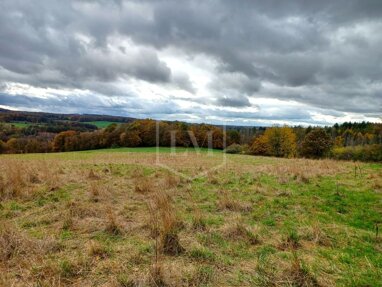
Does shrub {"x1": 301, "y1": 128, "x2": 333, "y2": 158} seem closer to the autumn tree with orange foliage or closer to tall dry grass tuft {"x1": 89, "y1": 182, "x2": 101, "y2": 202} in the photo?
the autumn tree with orange foliage

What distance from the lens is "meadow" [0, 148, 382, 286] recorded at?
10.6 ft

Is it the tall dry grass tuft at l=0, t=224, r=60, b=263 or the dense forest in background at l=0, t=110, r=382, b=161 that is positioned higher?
the tall dry grass tuft at l=0, t=224, r=60, b=263

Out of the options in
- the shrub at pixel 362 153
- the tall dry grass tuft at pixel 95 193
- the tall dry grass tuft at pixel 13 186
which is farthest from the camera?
the shrub at pixel 362 153

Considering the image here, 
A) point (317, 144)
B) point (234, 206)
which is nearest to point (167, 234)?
point (234, 206)

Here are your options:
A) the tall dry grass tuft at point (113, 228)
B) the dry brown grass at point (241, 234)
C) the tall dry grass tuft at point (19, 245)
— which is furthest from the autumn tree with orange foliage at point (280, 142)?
the tall dry grass tuft at point (19, 245)

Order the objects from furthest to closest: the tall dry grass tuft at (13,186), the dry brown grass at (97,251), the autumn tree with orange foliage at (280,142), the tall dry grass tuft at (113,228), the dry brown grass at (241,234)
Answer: the autumn tree with orange foliage at (280,142), the tall dry grass tuft at (13,186), the tall dry grass tuft at (113,228), the dry brown grass at (241,234), the dry brown grass at (97,251)

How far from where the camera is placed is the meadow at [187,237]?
10.6 ft

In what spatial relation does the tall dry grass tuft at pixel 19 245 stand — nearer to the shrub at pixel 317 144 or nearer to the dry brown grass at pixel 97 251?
the dry brown grass at pixel 97 251

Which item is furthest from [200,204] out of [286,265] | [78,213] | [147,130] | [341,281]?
[147,130]

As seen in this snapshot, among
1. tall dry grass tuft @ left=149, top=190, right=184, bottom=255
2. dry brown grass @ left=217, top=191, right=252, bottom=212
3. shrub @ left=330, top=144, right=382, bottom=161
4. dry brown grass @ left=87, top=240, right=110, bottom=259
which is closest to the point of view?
dry brown grass @ left=87, top=240, right=110, bottom=259

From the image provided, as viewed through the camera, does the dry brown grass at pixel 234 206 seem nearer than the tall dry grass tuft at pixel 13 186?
Yes

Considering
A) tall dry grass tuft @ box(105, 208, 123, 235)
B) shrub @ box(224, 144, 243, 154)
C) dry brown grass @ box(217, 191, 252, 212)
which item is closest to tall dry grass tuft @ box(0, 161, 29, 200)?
tall dry grass tuft @ box(105, 208, 123, 235)

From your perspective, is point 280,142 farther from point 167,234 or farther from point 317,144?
point 167,234

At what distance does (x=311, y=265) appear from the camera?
351 cm
